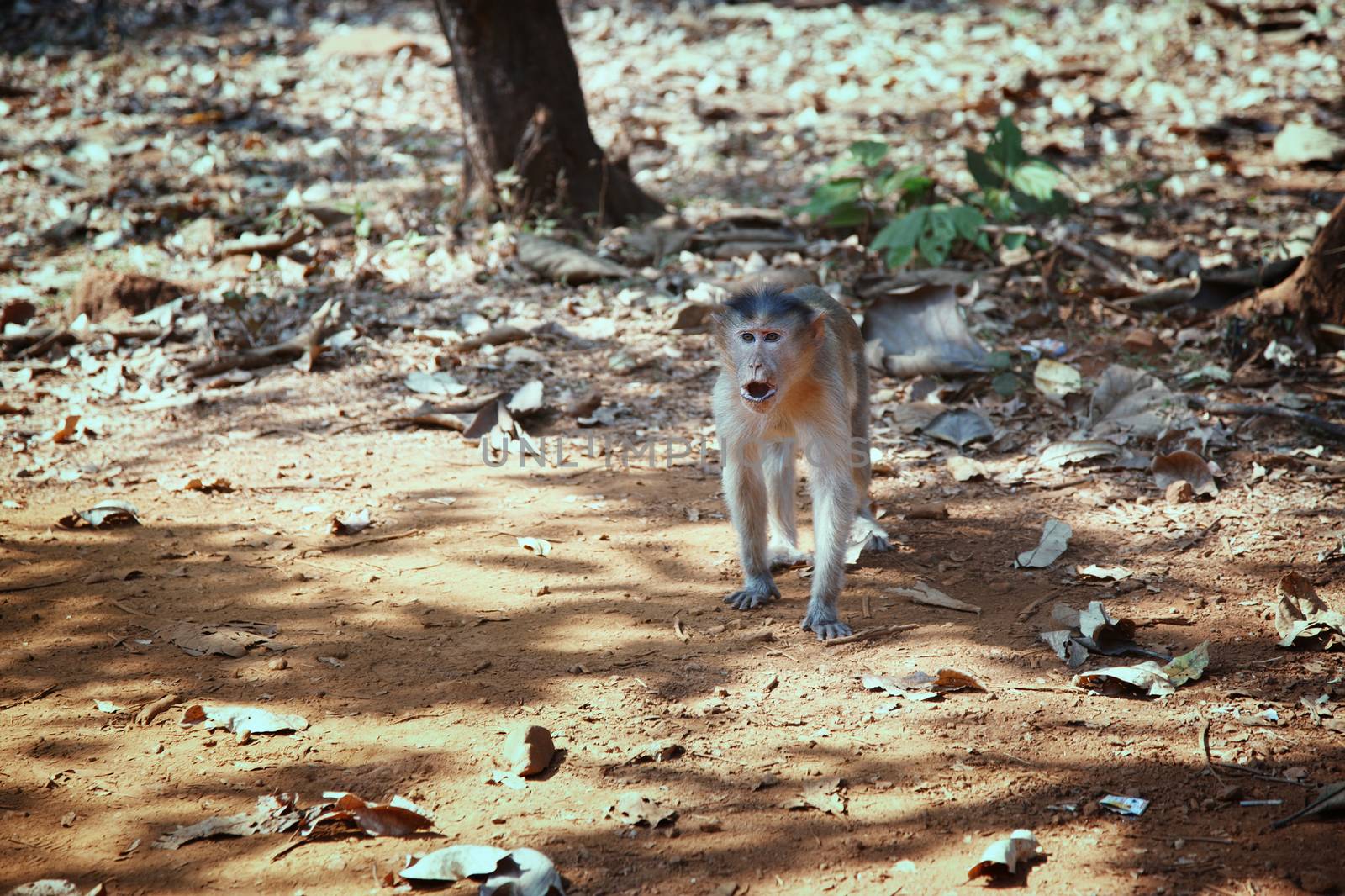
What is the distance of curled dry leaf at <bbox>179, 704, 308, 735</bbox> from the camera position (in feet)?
12.5

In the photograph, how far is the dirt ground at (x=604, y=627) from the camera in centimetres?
322

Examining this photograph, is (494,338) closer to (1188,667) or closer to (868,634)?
(868,634)

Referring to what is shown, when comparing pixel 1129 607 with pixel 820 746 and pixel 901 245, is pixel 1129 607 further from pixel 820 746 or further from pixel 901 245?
pixel 901 245

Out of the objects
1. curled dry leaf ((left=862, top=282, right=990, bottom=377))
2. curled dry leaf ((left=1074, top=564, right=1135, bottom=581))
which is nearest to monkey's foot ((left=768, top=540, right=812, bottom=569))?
curled dry leaf ((left=1074, top=564, right=1135, bottom=581))

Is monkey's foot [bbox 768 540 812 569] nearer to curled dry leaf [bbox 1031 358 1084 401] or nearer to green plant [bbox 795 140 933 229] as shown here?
curled dry leaf [bbox 1031 358 1084 401]

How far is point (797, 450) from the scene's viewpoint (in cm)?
529

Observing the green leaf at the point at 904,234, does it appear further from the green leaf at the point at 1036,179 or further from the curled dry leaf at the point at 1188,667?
the curled dry leaf at the point at 1188,667

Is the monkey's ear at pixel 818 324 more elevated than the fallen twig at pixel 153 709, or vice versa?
the monkey's ear at pixel 818 324

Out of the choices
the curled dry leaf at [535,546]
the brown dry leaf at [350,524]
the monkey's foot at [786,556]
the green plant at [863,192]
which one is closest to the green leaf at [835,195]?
the green plant at [863,192]

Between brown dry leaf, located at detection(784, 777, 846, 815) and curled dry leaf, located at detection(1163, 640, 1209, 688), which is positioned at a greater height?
brown dry leaf, located at detection(784, 777, 846, 815)

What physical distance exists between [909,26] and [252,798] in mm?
13119

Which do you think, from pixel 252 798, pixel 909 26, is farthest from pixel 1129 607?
pixel 909 26

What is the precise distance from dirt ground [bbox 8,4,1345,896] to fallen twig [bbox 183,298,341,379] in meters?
0.17

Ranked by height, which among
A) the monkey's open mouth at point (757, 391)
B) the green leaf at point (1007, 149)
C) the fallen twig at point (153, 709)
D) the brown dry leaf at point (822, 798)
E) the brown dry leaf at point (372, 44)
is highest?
the brown dry leaf at point (372, 44)
